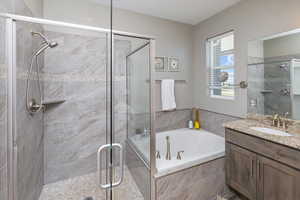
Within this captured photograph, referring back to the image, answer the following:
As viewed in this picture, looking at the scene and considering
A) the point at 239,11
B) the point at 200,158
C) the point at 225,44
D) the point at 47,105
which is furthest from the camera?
the point at 225,44

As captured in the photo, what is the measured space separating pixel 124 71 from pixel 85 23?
87cm

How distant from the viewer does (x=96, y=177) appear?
5.91 ft

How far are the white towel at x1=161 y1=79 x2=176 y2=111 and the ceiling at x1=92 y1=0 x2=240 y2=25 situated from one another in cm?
110

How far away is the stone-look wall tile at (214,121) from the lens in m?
2.30

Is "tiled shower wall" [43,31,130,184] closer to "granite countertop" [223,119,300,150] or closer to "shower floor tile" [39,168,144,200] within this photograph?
"shower floor tile" [39,168,144,200]

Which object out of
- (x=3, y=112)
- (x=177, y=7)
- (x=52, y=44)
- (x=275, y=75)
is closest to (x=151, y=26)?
(x=177, y=7)

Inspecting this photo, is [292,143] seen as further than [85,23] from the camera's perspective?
No

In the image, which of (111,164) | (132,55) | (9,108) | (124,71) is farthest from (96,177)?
(132,55)

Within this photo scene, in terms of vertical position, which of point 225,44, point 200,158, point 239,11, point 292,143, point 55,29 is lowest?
point 200,158

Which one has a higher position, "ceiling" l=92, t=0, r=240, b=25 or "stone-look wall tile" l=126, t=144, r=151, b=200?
"ceiling" l=92, t=0, r=240, b=25

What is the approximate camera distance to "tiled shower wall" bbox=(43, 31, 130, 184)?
1.76m

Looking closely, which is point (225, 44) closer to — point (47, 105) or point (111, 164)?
point (111, 164)

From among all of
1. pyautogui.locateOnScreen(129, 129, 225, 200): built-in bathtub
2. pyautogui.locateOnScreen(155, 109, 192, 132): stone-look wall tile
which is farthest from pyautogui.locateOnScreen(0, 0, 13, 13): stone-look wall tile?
pyautogui.locateOnScreen(155, 109, 192, 132): stone-look wall tile

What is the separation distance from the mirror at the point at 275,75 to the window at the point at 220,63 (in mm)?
338
